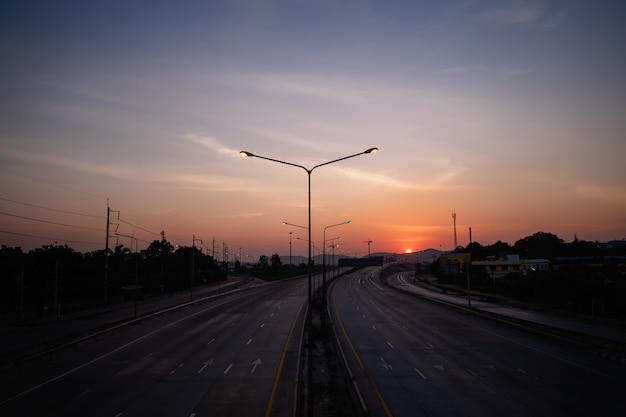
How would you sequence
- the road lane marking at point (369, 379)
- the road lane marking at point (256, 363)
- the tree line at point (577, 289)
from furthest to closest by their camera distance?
the tree line at point (577, 289)
the road lane marking at point (256, 363)
the road lane marking at point (369, 379)

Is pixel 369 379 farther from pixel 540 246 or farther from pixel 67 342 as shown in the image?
pixel 540 246

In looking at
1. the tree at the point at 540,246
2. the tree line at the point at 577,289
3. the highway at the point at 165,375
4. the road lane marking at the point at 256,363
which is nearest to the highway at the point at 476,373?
the highway at the point at 165,375

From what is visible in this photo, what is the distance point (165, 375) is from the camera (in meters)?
24.8

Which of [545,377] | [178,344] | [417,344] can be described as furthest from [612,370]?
[178,344]

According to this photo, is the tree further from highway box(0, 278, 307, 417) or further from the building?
highway box(0, 278, 307, 417)

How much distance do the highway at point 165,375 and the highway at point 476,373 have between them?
14.2ft

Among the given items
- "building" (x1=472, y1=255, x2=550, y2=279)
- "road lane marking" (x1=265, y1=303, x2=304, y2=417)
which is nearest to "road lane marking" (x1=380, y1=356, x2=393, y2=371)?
"road lane marking" (x1=265, y1=303, x2=304, y2=417)

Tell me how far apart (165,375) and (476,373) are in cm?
1622

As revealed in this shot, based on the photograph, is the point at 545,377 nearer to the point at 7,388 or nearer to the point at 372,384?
the point at 372,384

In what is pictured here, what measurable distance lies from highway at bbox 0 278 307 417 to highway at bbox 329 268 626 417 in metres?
4.33

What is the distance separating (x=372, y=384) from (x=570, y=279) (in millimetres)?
41398

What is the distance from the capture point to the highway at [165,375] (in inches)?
756

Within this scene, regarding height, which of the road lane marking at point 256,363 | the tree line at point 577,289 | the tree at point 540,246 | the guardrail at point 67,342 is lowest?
the road lane marking at point 256,363

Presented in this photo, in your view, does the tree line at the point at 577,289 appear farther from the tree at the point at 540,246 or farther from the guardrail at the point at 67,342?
the tree at the point at 540,246
